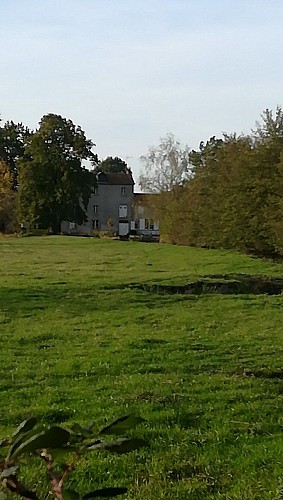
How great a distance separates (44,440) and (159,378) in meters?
8.26

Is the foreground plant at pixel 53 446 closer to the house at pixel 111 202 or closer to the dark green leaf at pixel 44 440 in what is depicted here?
the dark green leaf at pixel 44 440

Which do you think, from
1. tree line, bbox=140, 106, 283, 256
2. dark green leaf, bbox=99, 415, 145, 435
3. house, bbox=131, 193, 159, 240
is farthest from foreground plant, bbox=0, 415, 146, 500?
house, bbox=131, 193, 159, 240

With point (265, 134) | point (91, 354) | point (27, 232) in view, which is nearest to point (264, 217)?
point (265, 134)

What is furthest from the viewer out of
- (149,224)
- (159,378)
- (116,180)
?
(116,180)

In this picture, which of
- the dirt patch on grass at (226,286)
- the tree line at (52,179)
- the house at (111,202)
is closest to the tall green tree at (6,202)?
the tree line at (52,179)

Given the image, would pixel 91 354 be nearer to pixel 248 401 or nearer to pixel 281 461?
pixel 248 401

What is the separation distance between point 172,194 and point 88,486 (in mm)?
55251

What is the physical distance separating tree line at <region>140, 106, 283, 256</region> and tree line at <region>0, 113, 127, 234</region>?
709 inches

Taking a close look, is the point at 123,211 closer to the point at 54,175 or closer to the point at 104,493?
the point at 54,175

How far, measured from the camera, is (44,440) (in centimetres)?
117

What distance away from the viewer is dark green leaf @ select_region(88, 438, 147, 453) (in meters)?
1.30

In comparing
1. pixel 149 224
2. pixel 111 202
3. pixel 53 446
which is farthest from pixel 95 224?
pixel 53 446

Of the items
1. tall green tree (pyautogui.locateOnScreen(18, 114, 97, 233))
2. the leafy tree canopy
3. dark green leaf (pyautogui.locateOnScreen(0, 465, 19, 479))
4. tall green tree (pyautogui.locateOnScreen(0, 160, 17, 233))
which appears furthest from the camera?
the leafy tree canopy

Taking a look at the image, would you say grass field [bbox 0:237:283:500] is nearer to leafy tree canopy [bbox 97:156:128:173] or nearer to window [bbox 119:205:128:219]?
window [bbox 119:205:128:219]
